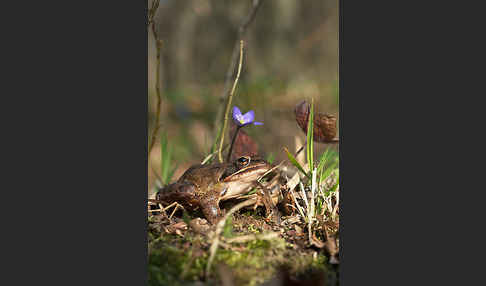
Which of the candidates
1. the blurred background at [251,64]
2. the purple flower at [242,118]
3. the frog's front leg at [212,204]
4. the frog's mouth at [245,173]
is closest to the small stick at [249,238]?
the frog's front leg at [212,204]

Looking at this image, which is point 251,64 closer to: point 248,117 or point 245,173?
point 248,117

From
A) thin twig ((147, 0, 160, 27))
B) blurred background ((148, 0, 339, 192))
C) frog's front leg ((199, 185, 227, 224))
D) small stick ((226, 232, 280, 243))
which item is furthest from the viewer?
blurred background ((148, 0, 339, 192))

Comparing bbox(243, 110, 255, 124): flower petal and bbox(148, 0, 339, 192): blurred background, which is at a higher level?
bbox(148, 0, 339, 192): blurred background

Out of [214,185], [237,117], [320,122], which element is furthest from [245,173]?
[320,122]

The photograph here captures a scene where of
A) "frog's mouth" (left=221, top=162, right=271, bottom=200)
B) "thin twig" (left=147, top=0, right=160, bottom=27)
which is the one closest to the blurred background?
"frog's mouth" (left=221, top=162, right=271, bottom=200)

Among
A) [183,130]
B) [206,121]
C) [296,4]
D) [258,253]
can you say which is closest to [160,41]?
[258,253]

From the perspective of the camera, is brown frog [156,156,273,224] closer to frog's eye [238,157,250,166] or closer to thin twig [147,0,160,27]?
frog's eye [238,157,250,166]
